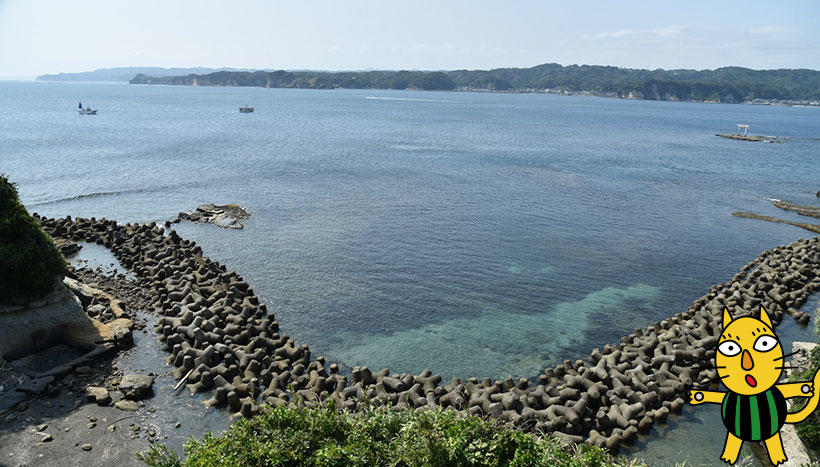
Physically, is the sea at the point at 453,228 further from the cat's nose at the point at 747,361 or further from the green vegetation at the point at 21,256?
the cat's nose at the point at 747,361

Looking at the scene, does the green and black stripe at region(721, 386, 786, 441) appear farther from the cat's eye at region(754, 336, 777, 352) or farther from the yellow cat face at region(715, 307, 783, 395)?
the cat's eye at region(754, 336, 777, 352)

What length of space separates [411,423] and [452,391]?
5.28 m

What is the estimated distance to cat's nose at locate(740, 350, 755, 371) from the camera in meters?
6.34

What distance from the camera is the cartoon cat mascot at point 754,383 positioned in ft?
20.6

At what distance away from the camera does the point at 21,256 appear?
19594 millimetres

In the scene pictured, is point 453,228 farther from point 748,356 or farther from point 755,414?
point 748,356

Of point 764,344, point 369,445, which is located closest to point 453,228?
point 369,445

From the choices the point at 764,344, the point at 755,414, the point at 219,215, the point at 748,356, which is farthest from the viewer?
the point at 219,215

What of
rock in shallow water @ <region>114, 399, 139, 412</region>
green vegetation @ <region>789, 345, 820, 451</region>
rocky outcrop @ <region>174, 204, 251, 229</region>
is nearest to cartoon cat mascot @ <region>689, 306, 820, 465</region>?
green vegetation @ <region>789, 345, 820, 451</region>

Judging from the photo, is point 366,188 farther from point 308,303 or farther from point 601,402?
point 601,402

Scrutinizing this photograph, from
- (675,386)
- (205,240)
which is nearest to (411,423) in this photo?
(675,386)

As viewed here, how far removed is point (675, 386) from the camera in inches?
743

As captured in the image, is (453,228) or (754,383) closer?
(754,383)

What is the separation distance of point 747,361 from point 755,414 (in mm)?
816
